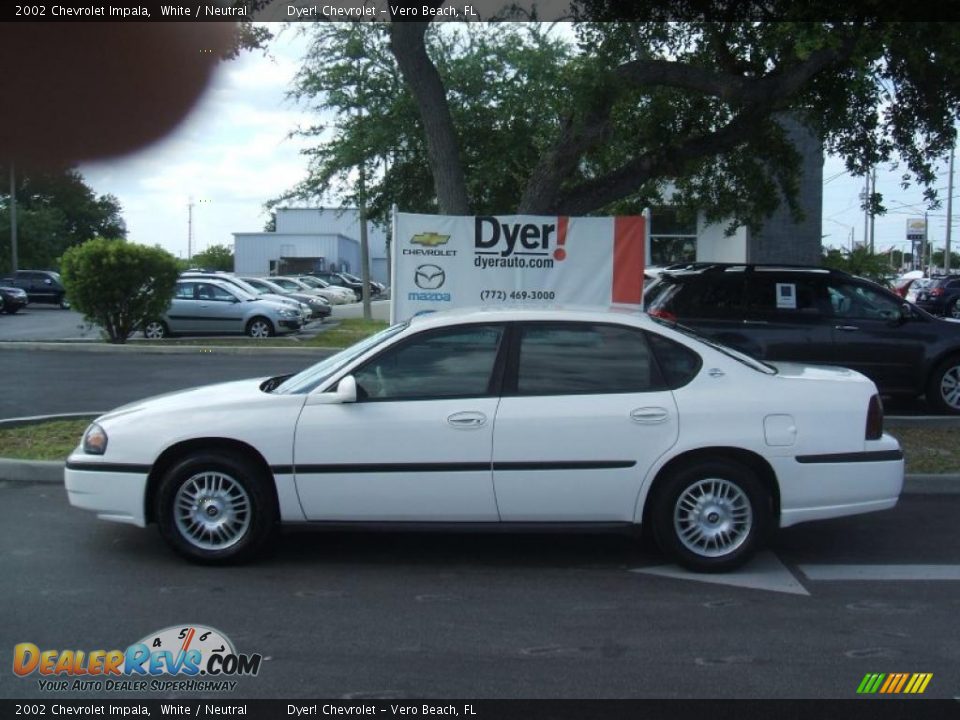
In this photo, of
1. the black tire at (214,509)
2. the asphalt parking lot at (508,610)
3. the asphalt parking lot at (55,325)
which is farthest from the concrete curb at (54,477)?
the asphalt parking lot at (55,325)

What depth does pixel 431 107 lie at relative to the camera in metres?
11.0

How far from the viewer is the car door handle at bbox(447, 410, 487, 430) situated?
5.82m

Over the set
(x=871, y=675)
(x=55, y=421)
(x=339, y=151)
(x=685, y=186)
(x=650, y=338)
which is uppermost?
(x=339, y=151)

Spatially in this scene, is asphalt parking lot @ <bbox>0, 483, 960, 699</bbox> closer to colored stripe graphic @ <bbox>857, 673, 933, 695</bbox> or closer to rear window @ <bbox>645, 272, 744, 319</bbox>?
colored stripe graphic @ <bbox>857, 673, 933, 695</bbox>

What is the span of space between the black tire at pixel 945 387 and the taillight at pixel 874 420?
5.56 metres

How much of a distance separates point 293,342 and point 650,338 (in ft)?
49.6

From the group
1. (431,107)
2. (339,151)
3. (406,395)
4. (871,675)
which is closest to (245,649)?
(406,395)

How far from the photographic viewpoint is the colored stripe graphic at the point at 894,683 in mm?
4398

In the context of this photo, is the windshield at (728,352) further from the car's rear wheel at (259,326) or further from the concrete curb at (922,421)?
the car's rear wheel at (259,326)

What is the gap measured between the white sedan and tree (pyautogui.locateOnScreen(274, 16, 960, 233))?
4.38 m

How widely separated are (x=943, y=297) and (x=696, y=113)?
25051mm

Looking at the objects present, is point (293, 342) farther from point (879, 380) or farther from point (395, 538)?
point (395, 538)

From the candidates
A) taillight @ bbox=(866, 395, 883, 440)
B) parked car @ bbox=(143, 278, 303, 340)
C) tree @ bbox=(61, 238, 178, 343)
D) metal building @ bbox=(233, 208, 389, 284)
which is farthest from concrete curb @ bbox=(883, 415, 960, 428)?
metal building @ bbox=(233, 208, 389, 284)
